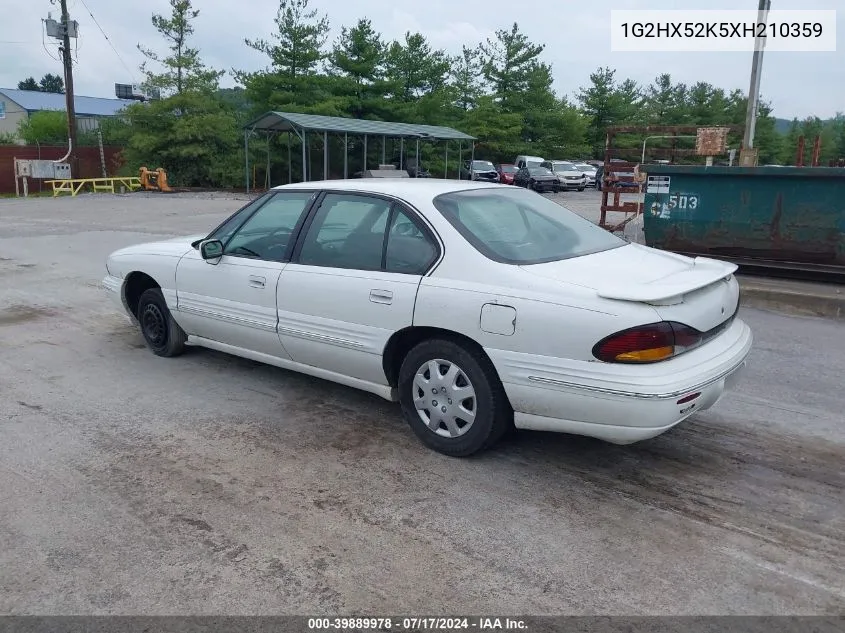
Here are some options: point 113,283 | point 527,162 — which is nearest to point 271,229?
point 113,283

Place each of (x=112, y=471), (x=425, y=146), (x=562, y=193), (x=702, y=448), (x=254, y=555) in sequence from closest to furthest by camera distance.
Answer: (x=254, y=555), (x=112, y=471), (x=702, y=448), (x=562, y=193), (x=425, y=146)

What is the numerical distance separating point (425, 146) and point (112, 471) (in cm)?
3748

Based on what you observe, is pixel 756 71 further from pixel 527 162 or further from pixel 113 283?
pixel 527 162

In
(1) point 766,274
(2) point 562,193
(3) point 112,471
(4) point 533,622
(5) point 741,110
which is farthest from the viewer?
(5) point 741,110

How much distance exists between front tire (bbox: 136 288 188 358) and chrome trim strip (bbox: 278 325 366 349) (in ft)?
4.69

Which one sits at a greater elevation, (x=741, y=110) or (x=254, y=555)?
(x=741, y=110)

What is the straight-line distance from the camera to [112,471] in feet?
12.7

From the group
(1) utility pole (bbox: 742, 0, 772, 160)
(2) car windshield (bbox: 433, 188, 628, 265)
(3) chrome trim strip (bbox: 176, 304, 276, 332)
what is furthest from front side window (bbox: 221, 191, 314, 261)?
(1) utility pole (bbox: 742, 0, 772, 160)

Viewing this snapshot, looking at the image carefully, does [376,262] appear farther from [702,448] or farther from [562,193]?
[562,193]

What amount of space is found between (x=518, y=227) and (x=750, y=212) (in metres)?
5.83

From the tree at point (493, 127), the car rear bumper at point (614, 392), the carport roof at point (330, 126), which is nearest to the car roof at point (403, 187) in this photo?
the car rear bumper at point (614, 392)

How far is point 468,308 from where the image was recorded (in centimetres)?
378

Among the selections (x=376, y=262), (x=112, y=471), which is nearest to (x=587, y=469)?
(x=376, y=262)

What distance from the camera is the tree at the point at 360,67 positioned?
37406 millimetres
